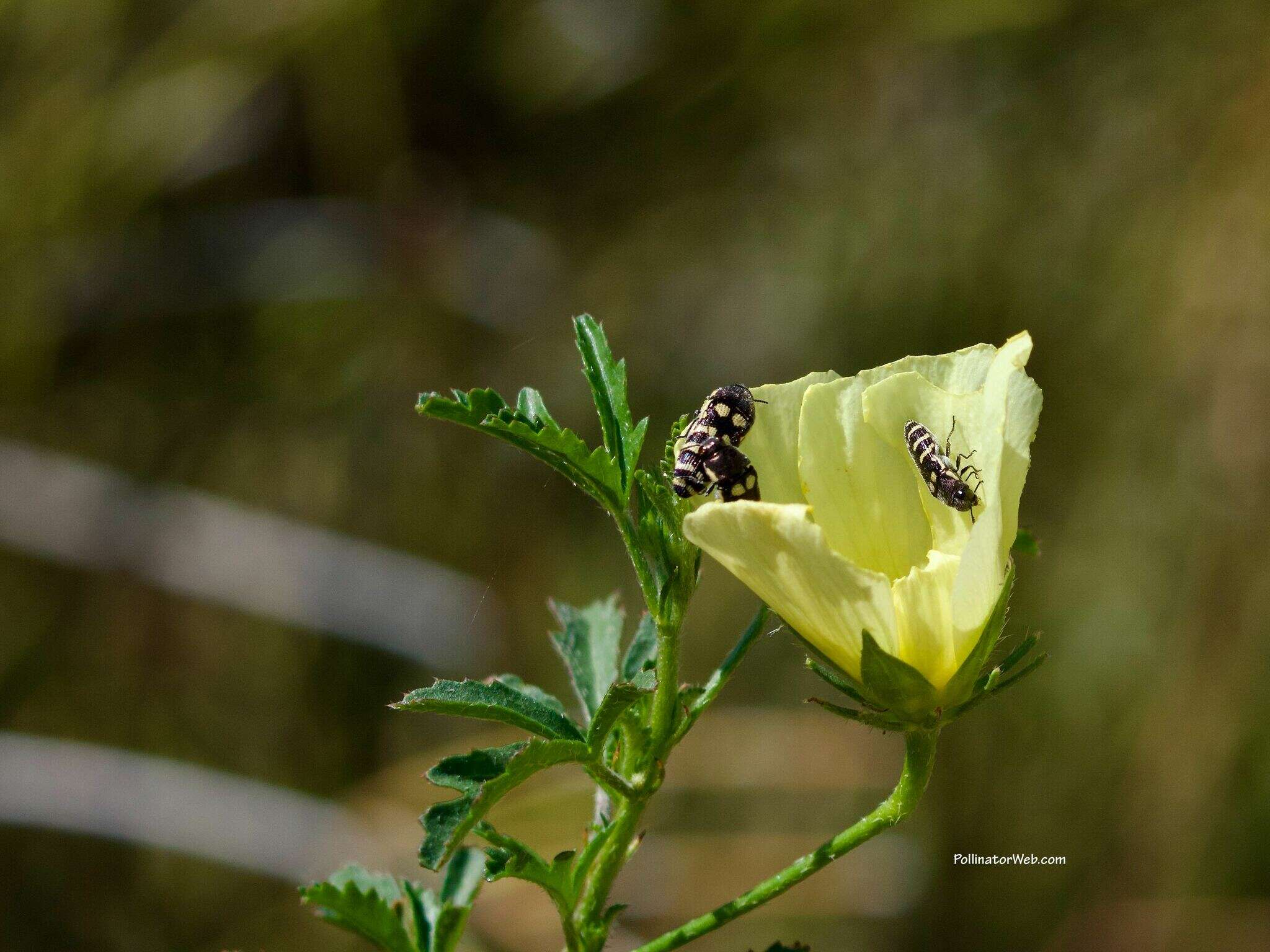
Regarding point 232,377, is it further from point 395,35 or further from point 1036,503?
point 1036,503

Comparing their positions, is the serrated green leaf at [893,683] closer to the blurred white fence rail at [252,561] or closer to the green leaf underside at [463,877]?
the green leaf underside at [463,877]

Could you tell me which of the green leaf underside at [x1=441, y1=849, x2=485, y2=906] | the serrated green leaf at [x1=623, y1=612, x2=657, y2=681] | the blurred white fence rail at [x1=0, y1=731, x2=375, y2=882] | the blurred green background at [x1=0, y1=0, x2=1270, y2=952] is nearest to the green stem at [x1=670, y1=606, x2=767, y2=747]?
the serrated green leaf at [x1=623, y1=612, x2=657, y2=681]

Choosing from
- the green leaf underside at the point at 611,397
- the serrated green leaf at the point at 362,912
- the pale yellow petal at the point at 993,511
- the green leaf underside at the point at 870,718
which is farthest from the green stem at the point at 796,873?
the green leaf underside at the point at 611,397

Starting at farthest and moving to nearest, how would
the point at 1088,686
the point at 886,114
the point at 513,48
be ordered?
1. the point at 513,48
2. the point at 886,114
3. the point at 1088,686

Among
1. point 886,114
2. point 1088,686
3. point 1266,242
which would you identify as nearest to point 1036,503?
point 1088,686

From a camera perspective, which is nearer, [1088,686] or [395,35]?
[1088,686]

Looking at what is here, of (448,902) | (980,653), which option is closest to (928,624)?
(980,653)
